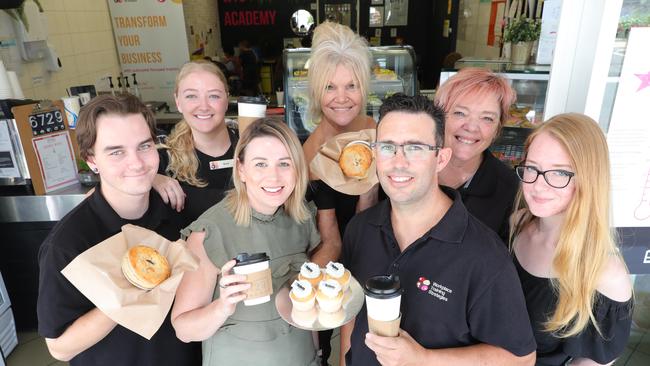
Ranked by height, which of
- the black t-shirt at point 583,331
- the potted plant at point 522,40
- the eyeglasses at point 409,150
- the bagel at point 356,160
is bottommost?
the black t-shirt at point 583,331

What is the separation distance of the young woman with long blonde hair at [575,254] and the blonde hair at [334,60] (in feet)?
3.28

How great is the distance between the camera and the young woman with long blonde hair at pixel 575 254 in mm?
1453

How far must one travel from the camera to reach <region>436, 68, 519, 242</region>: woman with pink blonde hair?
202 cm

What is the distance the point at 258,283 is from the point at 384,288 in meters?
0.44

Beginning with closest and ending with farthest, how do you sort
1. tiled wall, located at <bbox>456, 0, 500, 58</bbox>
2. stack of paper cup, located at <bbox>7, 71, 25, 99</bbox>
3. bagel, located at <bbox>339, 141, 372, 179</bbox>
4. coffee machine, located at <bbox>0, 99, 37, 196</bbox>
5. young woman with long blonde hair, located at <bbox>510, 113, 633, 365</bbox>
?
young woman with long blonde hair, located at <bbox>510, 113, 633, 365</bbox>, bagel, located at <bbox>339, 141, 372, 179</bbox>, coffee machine, located at <bbox>0, 99, 37, 196</bbox>, stack of paper cup, located at <bbox>7, 71, 25, 99</bbox>, tiled wall, located at <bbox>456, 0, 500, 58</bbox>

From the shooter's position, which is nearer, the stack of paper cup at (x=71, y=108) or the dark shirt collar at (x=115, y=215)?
the dark shirt collar at (x=115, y=215)

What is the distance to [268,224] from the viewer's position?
1.71m

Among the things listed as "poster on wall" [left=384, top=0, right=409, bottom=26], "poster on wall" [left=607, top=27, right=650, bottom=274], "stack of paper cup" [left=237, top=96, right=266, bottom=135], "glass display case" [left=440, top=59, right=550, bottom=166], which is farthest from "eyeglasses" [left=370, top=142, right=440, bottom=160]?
"poster on wall" [left=384, top=0, right=409, bottom=26]

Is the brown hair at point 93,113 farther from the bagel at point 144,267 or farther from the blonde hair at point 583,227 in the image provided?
the blonde hair at point 583,227

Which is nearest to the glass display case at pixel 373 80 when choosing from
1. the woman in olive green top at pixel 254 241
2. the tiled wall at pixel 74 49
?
the woman in olive green top at pixel 254 241

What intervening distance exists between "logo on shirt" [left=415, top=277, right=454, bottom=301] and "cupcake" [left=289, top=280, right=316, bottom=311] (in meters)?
0.38

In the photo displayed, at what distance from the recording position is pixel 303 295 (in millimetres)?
1455

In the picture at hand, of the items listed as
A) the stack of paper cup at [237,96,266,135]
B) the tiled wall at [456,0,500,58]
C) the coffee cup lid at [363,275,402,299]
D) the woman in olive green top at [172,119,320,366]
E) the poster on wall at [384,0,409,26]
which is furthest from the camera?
the poster on wall at [384,0,409,26]

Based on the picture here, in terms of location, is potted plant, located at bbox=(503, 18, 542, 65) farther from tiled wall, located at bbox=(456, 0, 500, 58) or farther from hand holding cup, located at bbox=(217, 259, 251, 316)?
tiled wall, located at bbox=(456, 0, 500, 58)
